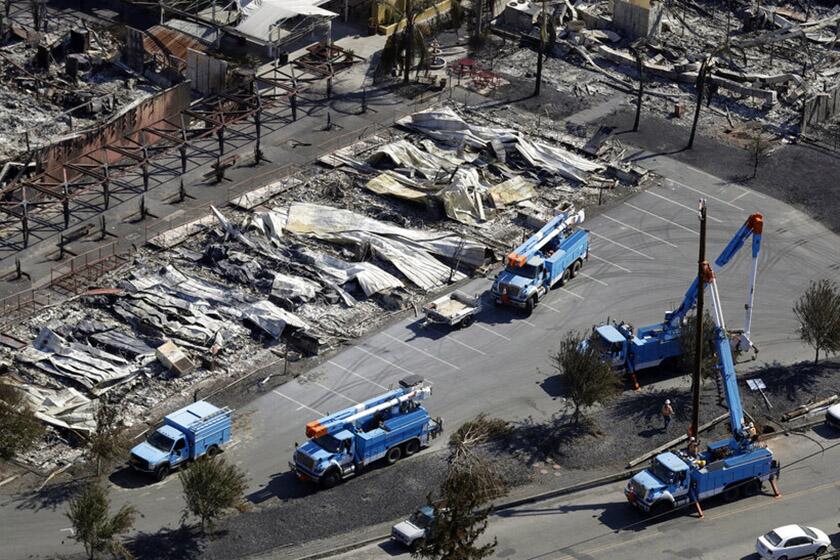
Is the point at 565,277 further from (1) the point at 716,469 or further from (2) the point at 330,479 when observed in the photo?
(2) the point at 330,479

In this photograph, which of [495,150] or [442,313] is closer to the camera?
[442,313]

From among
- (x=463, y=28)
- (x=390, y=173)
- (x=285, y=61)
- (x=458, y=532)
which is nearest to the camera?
(x=458, y=532)

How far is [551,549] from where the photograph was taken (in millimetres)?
59906

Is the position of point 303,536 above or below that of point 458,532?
below

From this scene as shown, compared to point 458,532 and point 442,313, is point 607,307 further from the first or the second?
point 458,532

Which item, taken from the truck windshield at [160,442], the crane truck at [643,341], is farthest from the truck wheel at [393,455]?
the crane truck at [643,341]

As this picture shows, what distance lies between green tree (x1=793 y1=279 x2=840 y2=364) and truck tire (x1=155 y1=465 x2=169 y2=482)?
2825 cm

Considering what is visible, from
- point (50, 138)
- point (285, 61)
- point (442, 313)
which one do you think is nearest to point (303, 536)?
point (442, 313)

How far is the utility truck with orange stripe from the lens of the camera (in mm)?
62094

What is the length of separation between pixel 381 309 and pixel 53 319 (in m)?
14.7

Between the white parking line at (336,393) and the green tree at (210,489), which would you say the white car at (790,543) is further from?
the green tree at (210,489)

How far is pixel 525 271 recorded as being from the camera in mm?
75500

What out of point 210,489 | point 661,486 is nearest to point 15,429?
point 210,489

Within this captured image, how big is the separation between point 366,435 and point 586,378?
9323mm
